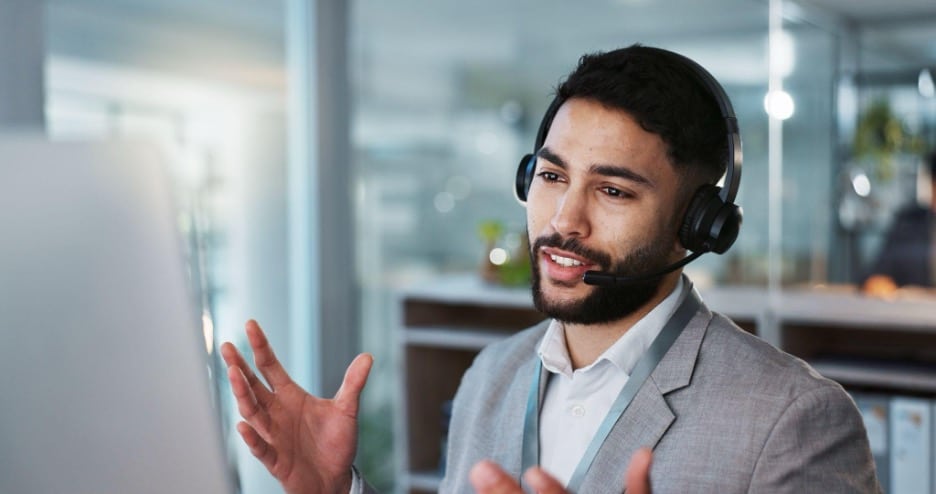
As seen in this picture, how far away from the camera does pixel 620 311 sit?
1291 mm

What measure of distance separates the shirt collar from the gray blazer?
2.1 inches

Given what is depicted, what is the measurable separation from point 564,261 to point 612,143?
0.17 metres

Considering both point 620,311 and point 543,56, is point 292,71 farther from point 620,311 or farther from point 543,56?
point 620,311

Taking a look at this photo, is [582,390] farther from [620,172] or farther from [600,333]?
[620,172]

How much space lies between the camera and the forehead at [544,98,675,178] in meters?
1.26

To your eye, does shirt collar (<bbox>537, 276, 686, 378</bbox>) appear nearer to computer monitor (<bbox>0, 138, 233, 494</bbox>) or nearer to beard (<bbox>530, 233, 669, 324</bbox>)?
beard (<bbox>530, 233, 669, 324</bbox>)

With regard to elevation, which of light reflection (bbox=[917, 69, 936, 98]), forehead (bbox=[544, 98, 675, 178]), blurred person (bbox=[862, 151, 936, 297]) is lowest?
Result: blurred person (bbox=[862, 151, 936, 297])

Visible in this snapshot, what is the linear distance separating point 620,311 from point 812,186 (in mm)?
3571

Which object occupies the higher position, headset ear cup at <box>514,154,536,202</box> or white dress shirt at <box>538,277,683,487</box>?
headset ear cup at <box>514,154,536,202</box>

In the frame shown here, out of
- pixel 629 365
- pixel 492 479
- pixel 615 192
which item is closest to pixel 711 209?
pixel 615 192

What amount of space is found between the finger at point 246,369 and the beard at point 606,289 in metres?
0.38

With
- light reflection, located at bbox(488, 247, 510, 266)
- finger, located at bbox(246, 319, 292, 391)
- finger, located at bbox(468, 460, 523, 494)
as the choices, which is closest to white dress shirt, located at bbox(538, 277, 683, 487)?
finger, located at bbox(246, 319, 292, 391)

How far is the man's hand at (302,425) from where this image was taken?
119 cm

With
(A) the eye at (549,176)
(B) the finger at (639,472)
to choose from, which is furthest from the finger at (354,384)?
(B) the finger at (639,472)
